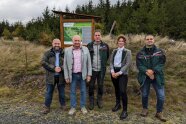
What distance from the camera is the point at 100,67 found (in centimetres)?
796

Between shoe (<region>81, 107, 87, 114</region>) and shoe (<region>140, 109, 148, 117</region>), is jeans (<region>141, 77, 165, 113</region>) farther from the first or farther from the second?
shoe (<region>81, 107, 87, 114</region>)

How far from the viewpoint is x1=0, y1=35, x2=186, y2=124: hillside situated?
746 cm

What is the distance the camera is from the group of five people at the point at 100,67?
23.9 ft

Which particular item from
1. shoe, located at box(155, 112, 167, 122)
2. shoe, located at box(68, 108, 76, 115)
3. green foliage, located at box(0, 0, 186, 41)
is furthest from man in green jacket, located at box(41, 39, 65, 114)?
green foliage, located at box(0, 0, 186, 41)

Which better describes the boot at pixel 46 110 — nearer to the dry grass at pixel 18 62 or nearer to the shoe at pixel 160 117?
the shoe at pixel 160 117

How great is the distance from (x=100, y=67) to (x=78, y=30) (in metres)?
2.56

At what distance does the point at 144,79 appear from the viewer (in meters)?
7.39

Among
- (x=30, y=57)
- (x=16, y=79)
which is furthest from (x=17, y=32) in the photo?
(x=16, y=79)

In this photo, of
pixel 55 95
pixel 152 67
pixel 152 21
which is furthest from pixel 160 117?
pixel 152 21

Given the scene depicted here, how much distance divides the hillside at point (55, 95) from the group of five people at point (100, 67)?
11.6 inches

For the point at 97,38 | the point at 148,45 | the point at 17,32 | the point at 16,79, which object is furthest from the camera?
the point at 17,32

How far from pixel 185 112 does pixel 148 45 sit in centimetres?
219

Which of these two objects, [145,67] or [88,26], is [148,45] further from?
[88,26]

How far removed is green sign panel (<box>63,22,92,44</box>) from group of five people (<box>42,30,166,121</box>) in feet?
7.02
